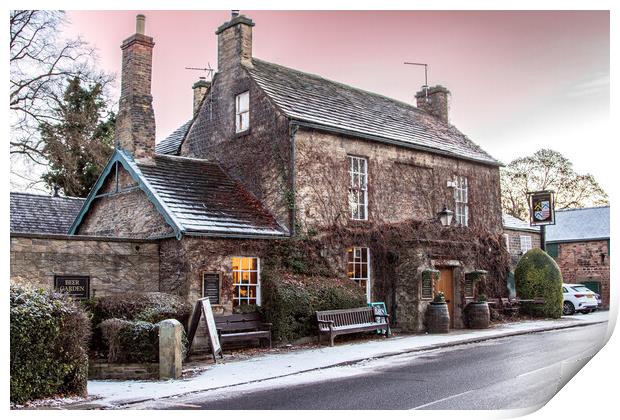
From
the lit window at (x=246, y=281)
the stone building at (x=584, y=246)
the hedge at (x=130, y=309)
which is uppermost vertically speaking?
the stone building at (x=584, y=246)

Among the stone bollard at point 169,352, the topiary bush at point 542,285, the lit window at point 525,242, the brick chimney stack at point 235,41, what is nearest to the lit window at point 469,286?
the topiary bush at point 542,285

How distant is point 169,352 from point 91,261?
4036mm

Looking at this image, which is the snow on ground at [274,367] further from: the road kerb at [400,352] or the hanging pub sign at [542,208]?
the hanging pub sign at [542,208]

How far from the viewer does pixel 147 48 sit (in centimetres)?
1650

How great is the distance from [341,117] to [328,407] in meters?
11.5

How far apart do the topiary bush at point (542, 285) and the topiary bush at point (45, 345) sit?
16.4 m

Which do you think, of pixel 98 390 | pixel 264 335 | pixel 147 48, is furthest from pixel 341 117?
pixel 98 390

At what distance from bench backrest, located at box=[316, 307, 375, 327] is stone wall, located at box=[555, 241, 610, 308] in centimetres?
1476

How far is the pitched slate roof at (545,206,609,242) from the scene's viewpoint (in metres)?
28.5

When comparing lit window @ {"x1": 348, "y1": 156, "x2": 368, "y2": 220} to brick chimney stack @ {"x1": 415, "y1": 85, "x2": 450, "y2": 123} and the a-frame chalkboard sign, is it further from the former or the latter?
brick chimney stack @ {"x1": 415, "y1": 85, "x2": 450, "y2": 123}

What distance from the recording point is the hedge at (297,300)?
15.1m
